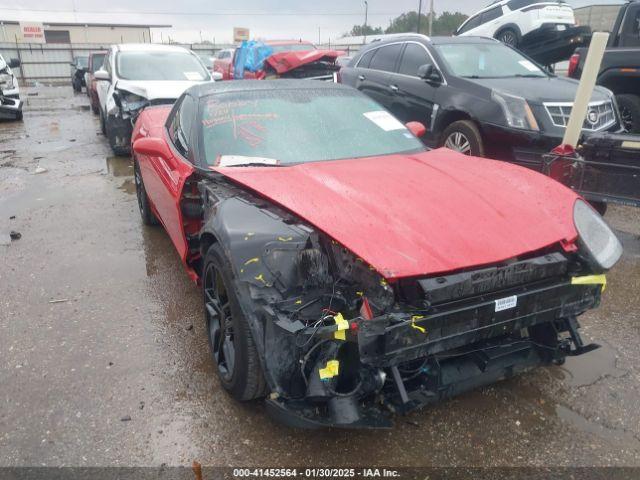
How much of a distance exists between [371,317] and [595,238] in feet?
4.11

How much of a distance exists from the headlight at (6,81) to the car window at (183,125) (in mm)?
9406

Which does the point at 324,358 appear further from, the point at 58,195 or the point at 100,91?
the point at 100,91

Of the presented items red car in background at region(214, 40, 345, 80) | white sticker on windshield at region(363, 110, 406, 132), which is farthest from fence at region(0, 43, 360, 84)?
white sticker on windshield at region(363, 110, 406, 132)

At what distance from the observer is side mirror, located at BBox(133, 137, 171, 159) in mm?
3605

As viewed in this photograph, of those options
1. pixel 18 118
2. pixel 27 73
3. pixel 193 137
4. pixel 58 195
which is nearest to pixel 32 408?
pixel 193 137

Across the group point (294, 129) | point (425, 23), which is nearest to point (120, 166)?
point (294, 129)

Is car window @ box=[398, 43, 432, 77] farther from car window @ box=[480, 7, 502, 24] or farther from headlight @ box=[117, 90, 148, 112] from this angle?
car window @ box=[480, 7, 502, 24]

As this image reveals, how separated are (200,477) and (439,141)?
5018mm

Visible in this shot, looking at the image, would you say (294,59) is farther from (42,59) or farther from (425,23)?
(425,23)

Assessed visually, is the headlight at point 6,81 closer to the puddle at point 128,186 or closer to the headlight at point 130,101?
the headlight at point 130,101

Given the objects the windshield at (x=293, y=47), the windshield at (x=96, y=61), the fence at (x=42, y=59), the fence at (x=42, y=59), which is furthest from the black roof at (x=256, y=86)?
the fence at (x=42, y=59)

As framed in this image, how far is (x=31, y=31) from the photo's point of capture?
138 feet

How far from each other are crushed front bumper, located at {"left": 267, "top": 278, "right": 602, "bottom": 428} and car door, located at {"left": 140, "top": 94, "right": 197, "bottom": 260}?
5.30ft

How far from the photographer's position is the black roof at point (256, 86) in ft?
11.9
